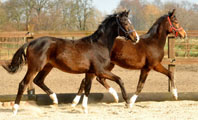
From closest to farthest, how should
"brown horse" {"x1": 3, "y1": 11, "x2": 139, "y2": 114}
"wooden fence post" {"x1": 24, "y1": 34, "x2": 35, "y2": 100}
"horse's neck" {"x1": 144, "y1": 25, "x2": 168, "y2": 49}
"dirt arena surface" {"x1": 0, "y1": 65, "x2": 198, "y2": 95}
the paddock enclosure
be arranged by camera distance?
the paddock enclosure, "brown horse" {"x1": 3, "y1": 11, "x2": 139, "y2": 114}, "wooden fence post" {"x1": 24, "y1": 34, "x2": 35, "y2": 100}, "horse's neck" {"x1": 144, "y1": 25, "x2": 168, "y2": 49}, "dirt arena surface" {"x1": 0, "y1": 65, "x2": 198, "y2": 95}

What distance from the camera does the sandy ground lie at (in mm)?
4898

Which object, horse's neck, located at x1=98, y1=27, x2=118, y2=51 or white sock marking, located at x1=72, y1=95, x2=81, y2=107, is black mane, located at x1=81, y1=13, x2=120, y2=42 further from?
white sock marking, located at x1=72, y1=95, x2=81, y2=107

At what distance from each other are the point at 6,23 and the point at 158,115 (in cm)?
2002

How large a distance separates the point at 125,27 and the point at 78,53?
942 mm

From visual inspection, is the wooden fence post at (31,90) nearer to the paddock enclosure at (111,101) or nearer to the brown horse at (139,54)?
the paddock enclosure at (111,101)

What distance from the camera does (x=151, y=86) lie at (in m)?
9.19

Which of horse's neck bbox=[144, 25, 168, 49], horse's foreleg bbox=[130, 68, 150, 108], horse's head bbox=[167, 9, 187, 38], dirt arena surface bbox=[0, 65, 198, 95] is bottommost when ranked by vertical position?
dirt arena surface bbox=[0, 65, 198, 95]

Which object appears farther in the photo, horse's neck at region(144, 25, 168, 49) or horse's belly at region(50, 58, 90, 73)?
horse's neck at region(144, 25, 168, 49)

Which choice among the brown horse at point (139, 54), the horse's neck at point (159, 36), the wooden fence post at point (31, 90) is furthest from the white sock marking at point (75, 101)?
the horse's neck at point (159, 36)

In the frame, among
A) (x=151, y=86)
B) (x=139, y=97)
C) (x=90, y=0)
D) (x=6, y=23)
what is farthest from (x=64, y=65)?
(x=90, y=0)

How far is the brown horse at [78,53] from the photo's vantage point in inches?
208

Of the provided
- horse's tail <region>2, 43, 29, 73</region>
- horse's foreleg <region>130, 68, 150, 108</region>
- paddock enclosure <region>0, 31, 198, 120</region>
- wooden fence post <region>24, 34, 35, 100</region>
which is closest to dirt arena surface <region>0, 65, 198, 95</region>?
paddock enclosure <region>0, 31, 198, 120</region>

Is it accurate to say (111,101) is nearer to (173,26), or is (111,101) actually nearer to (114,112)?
(114,112)

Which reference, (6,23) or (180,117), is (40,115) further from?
(6,23)
